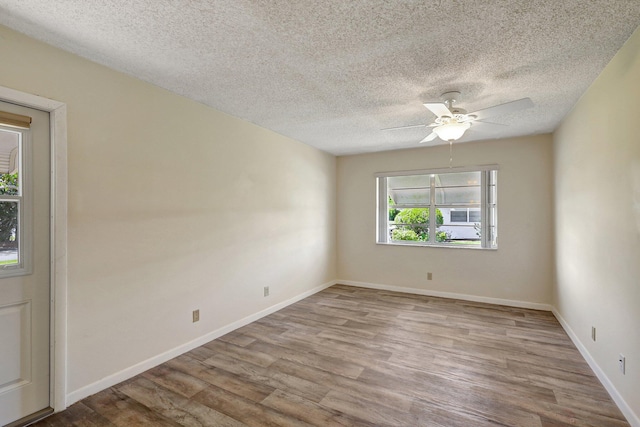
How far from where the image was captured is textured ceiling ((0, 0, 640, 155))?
1662 mm

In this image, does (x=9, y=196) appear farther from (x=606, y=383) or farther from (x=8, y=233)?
(x=606, y=383)

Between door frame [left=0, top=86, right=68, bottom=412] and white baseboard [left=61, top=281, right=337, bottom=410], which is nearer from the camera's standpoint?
door frame [left=0, top=86, right=68, bottom=412]

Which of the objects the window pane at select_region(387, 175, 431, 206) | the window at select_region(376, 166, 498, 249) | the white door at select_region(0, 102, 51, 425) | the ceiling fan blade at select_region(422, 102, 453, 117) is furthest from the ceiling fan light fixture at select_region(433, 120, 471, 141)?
the white door at select_region(0, 102, 51, 425)

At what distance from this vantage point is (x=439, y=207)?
5062 millimetres

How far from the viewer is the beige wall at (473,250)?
423 cm

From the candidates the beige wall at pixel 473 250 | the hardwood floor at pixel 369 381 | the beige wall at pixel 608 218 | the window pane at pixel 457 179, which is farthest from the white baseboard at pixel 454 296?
the window pane at pixel 457 179

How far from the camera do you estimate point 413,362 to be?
273 cm

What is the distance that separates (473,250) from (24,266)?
4.98 m

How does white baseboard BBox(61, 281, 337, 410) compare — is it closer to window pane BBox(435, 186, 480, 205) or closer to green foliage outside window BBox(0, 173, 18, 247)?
green foliage outside window BBox(0, 173, 18, 247)

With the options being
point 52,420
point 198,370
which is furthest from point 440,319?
point 52,420

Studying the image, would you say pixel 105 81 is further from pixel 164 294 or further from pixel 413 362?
pixel 413 362

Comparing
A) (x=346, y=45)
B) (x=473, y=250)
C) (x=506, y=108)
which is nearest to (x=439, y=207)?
(x=473, y=250)

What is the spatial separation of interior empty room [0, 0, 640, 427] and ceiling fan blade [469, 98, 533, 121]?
2cm

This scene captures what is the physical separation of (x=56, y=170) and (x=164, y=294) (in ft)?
4.22
